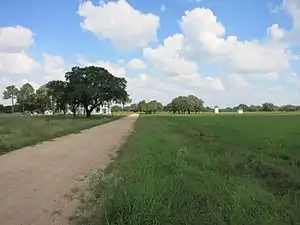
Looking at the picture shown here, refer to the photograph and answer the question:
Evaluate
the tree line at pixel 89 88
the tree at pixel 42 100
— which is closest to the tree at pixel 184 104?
the tree at pixel 42 100

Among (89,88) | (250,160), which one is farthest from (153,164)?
(89,88)

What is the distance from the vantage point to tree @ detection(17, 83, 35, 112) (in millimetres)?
133875

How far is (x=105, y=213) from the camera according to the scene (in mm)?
6371

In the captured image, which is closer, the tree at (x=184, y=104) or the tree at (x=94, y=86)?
the tree at (x=94, y=86)

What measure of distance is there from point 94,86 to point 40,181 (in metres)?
73.5

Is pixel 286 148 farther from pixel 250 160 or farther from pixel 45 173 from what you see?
pixel 45 173

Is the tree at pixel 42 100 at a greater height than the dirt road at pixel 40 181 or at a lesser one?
greater

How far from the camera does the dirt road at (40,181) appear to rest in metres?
7.19

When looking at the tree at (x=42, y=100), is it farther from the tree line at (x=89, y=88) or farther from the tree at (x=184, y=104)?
the tree at (x=184, y=104)

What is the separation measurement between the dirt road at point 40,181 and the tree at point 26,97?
12093 centimetres

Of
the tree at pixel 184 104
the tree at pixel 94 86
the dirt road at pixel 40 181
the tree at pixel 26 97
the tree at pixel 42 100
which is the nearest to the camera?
the dirt road at pixel 40 181

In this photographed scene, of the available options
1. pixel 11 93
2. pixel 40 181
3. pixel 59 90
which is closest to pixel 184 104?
pixel 11 93

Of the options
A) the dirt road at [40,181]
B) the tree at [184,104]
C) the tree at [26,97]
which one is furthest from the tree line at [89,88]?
the tree at [184,104]

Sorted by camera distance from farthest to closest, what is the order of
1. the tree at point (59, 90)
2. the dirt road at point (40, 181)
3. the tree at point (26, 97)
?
1. the tree at point (26, 97)
2. the tree at point (59, 90)
3. the dirt road at point (40, 181)
